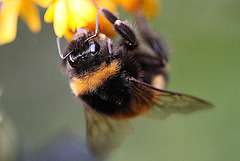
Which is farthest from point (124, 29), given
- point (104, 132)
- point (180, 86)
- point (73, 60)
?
point (180, 86)

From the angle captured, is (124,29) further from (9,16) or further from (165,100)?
(9,16)

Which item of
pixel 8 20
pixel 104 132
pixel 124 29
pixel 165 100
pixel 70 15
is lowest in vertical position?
pixel 165 100

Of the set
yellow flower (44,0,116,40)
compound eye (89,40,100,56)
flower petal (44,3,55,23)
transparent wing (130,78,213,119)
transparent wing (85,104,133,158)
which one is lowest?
transparent wing (130,78,213,119)

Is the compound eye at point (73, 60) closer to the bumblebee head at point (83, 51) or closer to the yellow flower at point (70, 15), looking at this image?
the bumblebee head at point (83, 51)

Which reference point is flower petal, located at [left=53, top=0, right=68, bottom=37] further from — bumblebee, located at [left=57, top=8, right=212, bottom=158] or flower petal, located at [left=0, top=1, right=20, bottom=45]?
flower petal, located at [left=0, top=1, right=20, bottom=45]

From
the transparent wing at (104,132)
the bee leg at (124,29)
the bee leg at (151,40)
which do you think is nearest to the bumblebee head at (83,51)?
the bee leg at (124,29)

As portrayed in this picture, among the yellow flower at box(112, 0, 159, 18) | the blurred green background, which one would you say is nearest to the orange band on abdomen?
the yellow flower at box(112, 0, 159, 18)

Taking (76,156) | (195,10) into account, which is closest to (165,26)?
(195,10)
